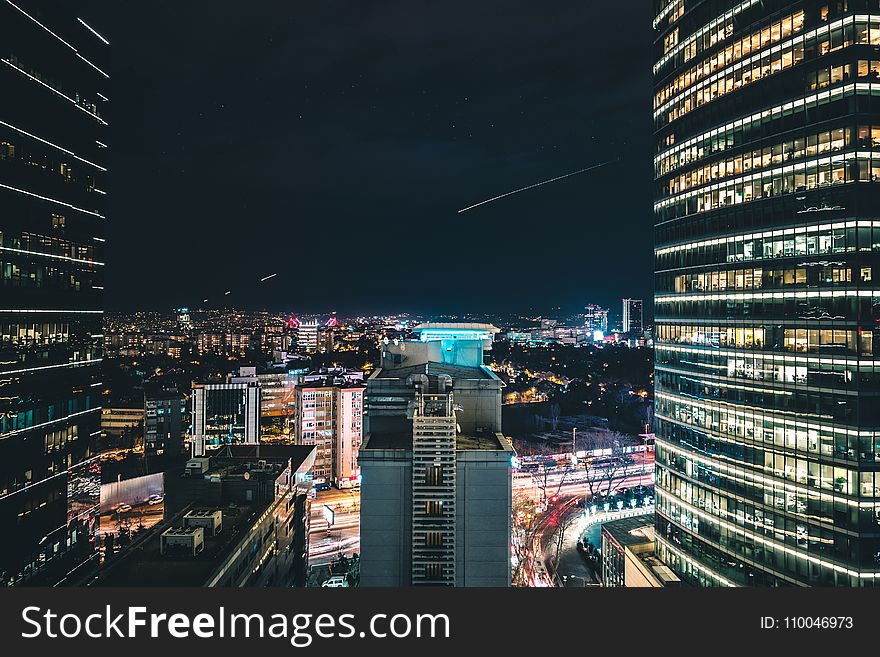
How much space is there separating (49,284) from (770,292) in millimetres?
39969

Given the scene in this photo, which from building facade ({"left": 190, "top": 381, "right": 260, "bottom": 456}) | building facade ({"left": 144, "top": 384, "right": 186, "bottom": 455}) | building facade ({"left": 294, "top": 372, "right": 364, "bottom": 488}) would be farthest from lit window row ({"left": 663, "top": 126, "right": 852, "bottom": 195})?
building facade ({"left": 144, "top": 384, "right": 186, "bottom": 455})

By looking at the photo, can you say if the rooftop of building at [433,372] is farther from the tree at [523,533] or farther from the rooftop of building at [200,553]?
the tree at [523,533]

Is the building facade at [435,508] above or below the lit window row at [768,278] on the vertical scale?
below

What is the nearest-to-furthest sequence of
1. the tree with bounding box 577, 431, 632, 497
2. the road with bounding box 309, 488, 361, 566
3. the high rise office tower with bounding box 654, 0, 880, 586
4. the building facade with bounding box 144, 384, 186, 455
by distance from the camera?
the high rise office tower with bounding box 654, 0, 880, 586
the road with bounding box 309, 488, 361, 566
the tree with bounding box 577, 431, 632, 497
the building facade with bounding box 144, 384, 186, 455

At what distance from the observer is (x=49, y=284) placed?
95.0ft

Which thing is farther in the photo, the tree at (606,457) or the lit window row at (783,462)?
the tree at (606,457)

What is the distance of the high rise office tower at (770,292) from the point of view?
2542cm

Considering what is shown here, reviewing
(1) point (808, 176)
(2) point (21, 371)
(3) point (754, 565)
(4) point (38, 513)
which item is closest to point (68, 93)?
(2) point (21, 371)

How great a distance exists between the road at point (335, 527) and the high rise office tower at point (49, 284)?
15.5 metres

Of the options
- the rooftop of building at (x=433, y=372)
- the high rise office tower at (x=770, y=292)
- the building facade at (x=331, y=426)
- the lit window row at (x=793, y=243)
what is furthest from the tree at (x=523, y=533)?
the lit window row at (x=793, y=243)

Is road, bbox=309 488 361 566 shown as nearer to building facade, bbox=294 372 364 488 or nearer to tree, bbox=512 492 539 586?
building facade, bbox=294 372 364 488

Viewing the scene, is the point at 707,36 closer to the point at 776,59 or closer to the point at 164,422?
the point at 776,59

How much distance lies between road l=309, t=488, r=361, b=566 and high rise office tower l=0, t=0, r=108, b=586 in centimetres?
1547

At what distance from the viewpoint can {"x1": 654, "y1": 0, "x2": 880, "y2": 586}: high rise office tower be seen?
25422 millimetres
